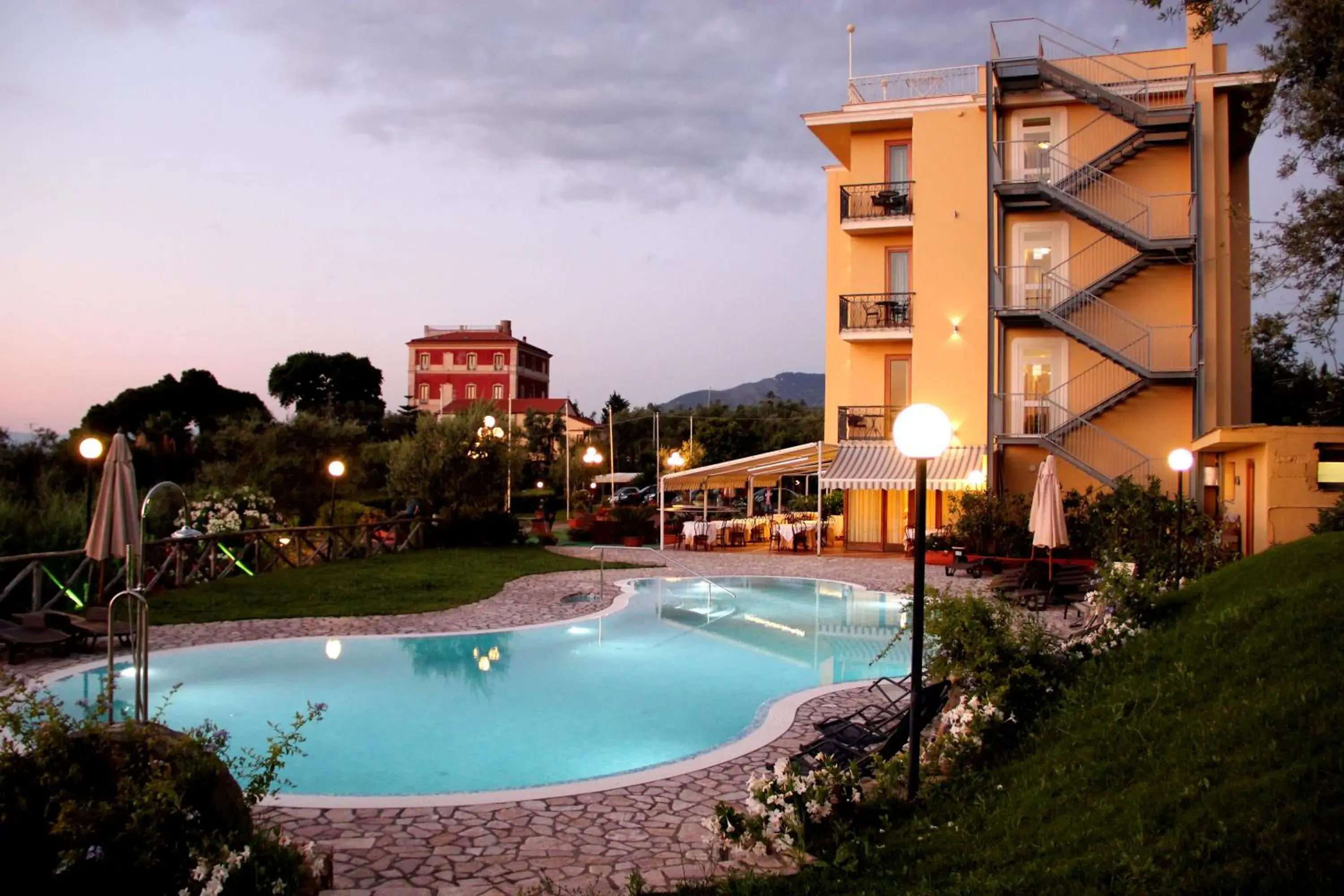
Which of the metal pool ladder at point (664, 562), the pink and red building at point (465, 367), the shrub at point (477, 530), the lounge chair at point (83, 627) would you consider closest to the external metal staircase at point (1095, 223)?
the metal pool ladder at point (664, 562)

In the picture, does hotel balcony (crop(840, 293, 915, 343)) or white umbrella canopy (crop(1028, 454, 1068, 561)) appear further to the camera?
hotel balcony (crop(840, 293, 915, 343))

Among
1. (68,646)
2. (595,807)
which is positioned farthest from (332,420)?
(595,807)

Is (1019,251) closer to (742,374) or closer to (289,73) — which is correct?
(289,73)

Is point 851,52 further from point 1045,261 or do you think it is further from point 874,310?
point 1045,261

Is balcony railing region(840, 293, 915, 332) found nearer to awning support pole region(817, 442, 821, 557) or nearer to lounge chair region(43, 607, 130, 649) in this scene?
awning support pole region(817, 442, 821, 557)

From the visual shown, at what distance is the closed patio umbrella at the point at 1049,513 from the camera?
15094 millimetres

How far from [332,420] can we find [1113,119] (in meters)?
28.2

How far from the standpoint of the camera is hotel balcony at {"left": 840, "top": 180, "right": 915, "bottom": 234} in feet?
82.6

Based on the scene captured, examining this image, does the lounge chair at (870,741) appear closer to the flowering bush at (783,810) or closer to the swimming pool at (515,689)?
the flowering bush at (783,810)

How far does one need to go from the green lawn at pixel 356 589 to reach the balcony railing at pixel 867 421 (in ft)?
25.2

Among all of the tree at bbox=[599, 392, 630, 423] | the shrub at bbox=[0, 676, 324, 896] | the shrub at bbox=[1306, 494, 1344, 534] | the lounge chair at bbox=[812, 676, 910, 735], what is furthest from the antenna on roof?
the tree at bbox=[599, 392, 630, 423]

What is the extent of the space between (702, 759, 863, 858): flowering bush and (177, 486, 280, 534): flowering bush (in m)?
17.1

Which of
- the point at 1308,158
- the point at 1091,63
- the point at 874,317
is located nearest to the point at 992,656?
the point at 1308,158

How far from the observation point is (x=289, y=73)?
19594 mm
